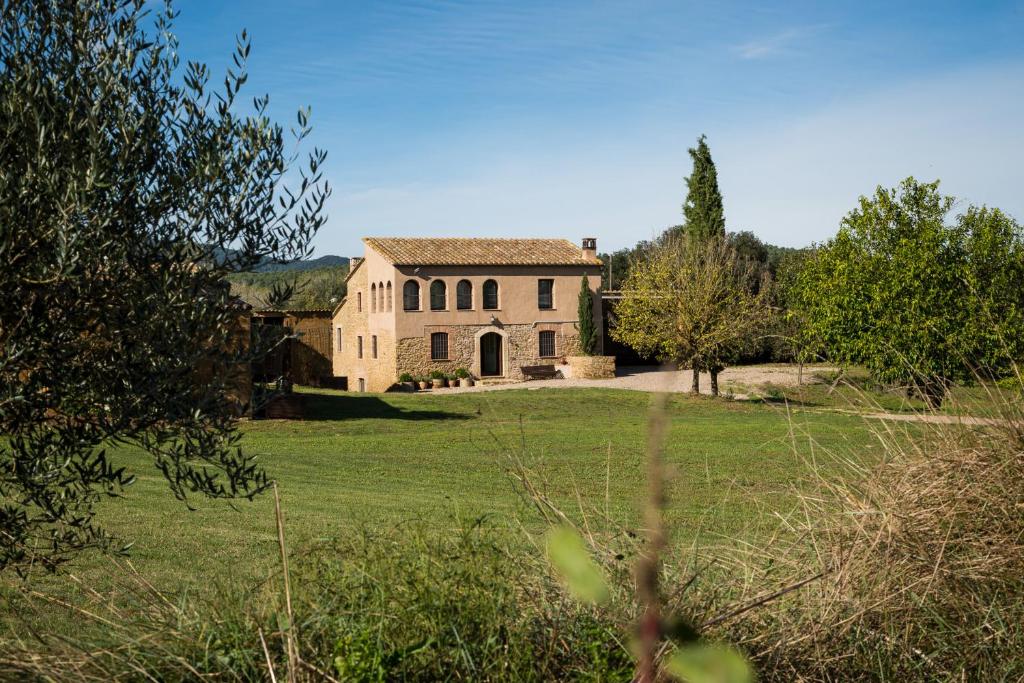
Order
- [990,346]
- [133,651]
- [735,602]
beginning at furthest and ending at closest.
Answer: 1. [990,346]
2. [735,602]
3. [133,651]

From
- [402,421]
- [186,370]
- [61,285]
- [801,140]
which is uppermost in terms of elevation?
[801,140]

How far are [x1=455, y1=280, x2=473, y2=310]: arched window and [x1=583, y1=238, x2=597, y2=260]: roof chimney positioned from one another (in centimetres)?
586

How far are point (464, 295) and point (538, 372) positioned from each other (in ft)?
15.9

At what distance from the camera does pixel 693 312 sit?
32.4 meters

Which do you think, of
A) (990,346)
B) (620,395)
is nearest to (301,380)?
(620,395)

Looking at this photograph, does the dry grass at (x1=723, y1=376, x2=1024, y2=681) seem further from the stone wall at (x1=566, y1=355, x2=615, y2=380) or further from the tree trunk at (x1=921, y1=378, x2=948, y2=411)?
the stone wall at (x1=566, y1=355, x2=615, y2=380)

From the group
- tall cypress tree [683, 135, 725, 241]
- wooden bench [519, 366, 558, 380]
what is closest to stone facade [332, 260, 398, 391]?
wooden bench [519, 366, 558, 380]

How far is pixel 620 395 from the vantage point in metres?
32.3

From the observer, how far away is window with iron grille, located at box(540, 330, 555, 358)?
43500mm

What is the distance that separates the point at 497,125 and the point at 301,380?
3471 cm

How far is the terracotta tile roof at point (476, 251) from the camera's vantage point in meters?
41.8

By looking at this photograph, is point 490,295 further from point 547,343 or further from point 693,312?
point 693,312

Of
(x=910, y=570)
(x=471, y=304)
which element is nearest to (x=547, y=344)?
(x=471, y=304)

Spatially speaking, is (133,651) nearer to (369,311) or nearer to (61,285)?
(61,285)
